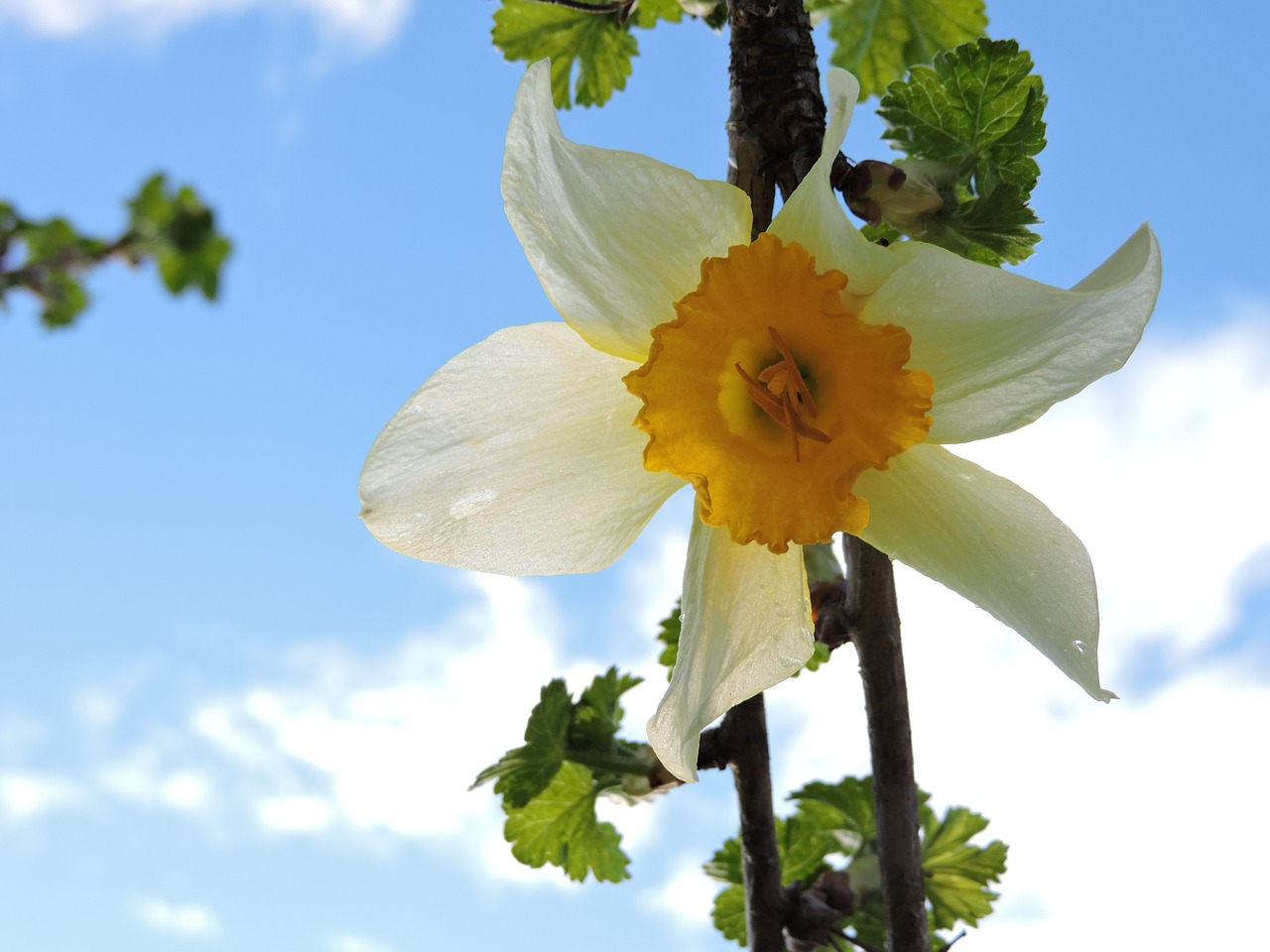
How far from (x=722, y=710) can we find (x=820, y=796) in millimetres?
888

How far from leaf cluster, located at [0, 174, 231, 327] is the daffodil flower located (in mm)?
669

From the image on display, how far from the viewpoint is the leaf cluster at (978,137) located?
4.51 feet

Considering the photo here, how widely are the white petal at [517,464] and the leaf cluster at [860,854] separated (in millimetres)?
990

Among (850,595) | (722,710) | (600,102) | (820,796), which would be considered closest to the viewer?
(722,710)

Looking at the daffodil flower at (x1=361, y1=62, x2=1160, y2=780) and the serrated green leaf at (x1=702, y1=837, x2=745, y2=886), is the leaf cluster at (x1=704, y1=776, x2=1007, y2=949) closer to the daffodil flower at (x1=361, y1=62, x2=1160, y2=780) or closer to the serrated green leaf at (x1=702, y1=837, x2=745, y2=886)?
the serrated green leaf at (x1=702, y1=837, x2=745, y2=886)

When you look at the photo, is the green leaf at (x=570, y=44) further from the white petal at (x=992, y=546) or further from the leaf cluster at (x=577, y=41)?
the white petal at (x=992, y=546)

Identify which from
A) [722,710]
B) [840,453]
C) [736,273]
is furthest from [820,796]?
[736,273]

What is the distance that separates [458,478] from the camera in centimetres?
138

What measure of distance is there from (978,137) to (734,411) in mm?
466

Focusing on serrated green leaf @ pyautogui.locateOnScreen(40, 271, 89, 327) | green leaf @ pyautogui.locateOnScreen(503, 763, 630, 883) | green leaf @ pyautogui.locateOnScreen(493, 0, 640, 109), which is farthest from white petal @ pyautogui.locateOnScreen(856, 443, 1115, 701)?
green leaf @ pyautogui.locateOnScreen(493, 0, 640, 109)

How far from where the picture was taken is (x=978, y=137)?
141cm

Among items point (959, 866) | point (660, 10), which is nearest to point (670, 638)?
point (959, 866)

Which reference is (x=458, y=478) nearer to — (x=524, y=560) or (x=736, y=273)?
(x=524, y=560)

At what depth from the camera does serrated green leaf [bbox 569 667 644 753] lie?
191 cm
